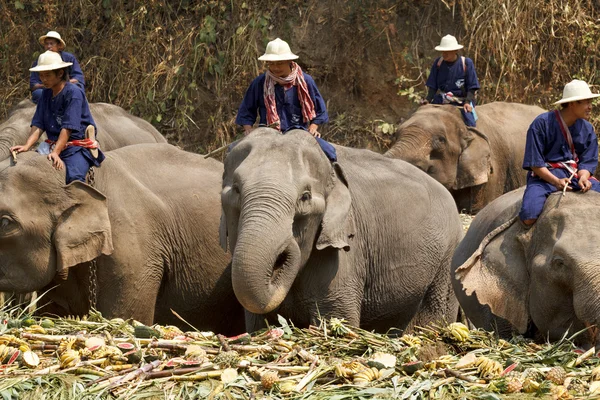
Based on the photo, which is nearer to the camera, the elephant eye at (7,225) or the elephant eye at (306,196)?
the elephant eye at (306,196)

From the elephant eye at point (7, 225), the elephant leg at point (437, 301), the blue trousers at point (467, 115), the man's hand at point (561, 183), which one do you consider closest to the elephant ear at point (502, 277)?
the man's hand at point (561, 183)

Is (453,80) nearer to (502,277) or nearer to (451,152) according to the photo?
(451,152)

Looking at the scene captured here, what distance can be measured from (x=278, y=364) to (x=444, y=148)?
25.1 ft

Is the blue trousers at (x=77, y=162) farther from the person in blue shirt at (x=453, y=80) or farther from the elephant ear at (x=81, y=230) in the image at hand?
the person in blue shirt at (x=453, y=80)

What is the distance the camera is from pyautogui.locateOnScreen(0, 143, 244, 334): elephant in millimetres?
8359

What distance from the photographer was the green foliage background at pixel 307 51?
16.2 meters

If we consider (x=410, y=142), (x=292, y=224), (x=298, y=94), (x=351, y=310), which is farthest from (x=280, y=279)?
(x=410, y=142)

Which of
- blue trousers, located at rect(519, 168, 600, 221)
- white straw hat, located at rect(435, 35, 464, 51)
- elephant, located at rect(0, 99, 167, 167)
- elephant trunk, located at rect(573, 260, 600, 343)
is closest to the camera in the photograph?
elephant trunk, located at rect(573, 260, 600, 343)

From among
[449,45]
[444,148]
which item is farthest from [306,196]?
[449,45]

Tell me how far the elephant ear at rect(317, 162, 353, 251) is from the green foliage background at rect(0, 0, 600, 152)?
26.2 feet

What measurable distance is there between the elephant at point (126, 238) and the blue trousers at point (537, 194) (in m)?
2.54

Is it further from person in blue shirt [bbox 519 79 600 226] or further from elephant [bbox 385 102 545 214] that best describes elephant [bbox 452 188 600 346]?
elephant [bbox 385 102 545 214]

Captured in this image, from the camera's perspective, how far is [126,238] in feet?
28.5

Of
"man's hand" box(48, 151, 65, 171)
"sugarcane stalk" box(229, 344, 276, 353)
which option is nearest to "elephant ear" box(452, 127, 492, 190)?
"man's hand" box(48, 151, 65, 171)
